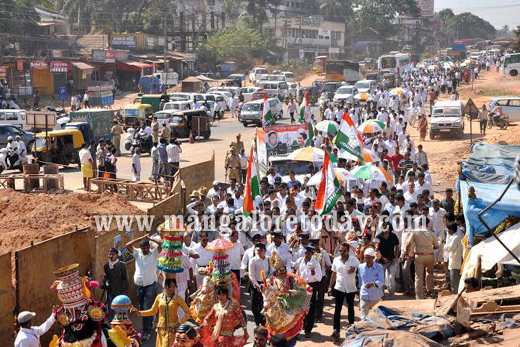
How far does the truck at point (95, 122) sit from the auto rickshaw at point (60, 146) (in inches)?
80.4

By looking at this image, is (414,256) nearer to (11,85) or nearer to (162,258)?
(162,258)

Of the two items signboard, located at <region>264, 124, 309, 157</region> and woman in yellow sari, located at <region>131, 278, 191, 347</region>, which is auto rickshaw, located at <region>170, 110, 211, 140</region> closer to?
signboard, located at <region>264, 124, 309, 157</region>

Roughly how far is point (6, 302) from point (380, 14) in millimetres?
109861

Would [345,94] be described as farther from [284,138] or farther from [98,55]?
[284,138]

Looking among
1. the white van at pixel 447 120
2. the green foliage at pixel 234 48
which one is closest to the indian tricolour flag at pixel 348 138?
the white van at pixel 447 120

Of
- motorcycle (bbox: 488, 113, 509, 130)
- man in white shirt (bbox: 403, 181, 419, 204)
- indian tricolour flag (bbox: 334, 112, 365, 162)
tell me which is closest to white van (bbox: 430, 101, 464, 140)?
motorcycle (bbox: 488, 113, 509, 130)

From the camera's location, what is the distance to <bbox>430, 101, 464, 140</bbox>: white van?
3325cm

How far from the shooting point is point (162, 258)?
9.86 metres

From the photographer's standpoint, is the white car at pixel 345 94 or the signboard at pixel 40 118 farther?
the white car at pixel 345 94

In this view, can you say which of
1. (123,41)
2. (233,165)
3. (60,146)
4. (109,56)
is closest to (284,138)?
(233,165)

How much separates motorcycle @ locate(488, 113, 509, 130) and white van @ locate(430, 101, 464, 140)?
9.39 ft

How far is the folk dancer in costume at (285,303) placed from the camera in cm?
923

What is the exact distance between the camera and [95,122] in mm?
29203

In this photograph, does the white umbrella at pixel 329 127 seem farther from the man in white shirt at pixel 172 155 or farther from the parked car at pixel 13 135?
the parked car at pixel 13 135
